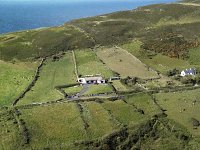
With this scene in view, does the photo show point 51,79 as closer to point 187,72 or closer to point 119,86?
point 119,86

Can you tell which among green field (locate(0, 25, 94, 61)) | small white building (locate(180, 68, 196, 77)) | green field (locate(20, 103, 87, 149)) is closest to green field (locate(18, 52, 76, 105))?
green field (locate(20, 103, 87, 149))

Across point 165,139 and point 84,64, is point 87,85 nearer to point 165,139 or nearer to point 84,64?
point 84,64

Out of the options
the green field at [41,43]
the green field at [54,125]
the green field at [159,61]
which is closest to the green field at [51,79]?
the green field at [54,125]

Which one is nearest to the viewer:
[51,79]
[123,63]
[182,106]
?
[182,106]

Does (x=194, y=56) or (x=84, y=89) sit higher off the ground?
(x=84, y=89)

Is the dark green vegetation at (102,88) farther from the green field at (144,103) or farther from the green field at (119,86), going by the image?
the green field at (119,86)

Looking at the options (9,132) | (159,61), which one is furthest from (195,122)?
(159,61)
